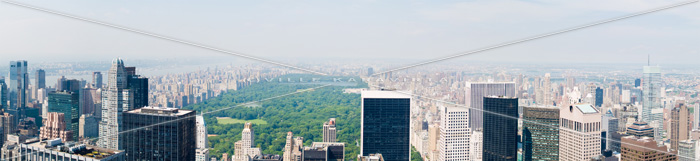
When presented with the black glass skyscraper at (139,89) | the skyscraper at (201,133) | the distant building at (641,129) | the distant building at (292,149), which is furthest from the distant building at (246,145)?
the distant building at (641,129)

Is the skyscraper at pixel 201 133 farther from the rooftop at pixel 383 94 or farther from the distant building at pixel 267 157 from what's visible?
the rooftop at pixel 383 94

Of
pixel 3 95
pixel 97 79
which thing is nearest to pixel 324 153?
pixel 97 79

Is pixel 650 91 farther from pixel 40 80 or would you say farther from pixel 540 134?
pixel 40 80

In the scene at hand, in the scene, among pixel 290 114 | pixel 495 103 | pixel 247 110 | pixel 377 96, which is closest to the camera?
pixel 377 96

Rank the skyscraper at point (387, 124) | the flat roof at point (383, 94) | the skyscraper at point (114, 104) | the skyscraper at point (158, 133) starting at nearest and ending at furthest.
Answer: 1. the skyscraper at point (114, 104)
2. the skyscraper at point (158, 133)
3. the flat roof at point (383, 94)
4. the skyscraper at point (387, 124)

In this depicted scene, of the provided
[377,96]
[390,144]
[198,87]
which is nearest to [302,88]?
[377,96]

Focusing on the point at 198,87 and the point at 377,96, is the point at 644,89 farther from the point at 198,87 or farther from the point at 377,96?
the point at 198,87
